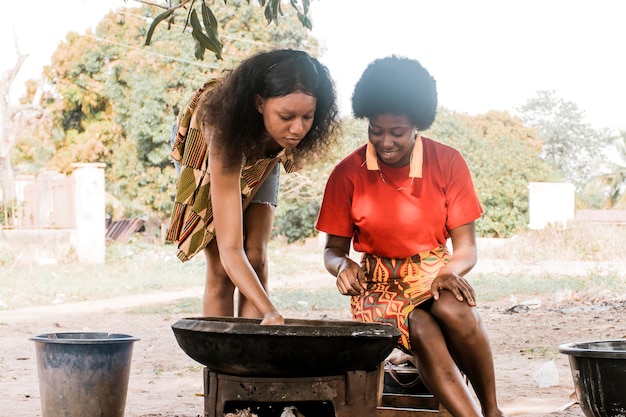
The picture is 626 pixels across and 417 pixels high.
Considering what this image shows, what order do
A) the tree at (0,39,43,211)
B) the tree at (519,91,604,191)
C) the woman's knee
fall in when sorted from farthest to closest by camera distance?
the tree at (519,91,604,191), the tree at (0,39,43,211), the woman's knee

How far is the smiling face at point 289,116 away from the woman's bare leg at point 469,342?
0.77 meters

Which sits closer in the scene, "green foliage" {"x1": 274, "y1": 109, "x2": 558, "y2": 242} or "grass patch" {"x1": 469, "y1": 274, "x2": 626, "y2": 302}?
"grass patch" {"x1": 469, "y1": 274, "x2": 626, "y2": 302}

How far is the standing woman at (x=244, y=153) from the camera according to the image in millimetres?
2867

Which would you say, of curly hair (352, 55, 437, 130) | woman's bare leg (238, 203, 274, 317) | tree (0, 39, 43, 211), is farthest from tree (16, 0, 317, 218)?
curly hair (352, 55, 437, 130)

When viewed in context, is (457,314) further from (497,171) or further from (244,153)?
(497,171)

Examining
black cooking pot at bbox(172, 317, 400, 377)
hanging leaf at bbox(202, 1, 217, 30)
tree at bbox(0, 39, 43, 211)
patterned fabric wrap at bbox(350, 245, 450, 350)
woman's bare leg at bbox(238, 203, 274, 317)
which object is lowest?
black cooking pot at bbox(172, 317, 400, 377)

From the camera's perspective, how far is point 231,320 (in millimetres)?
2947

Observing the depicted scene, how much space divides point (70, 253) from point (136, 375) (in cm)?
934

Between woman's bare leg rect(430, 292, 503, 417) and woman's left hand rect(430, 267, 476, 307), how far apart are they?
0.03m

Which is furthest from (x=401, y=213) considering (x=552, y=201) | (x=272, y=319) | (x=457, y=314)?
(x=552, y=201)

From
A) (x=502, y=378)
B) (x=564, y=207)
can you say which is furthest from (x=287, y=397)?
(x=564, y=207)

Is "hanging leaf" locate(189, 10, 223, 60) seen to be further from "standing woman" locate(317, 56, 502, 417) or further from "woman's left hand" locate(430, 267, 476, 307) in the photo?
"woman's left hand" locate(430, 267, 476, 307)

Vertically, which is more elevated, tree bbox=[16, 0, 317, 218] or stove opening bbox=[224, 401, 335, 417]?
tree bbox=[16, 0, 317, 218]

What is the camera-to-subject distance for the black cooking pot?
2.39 metres
